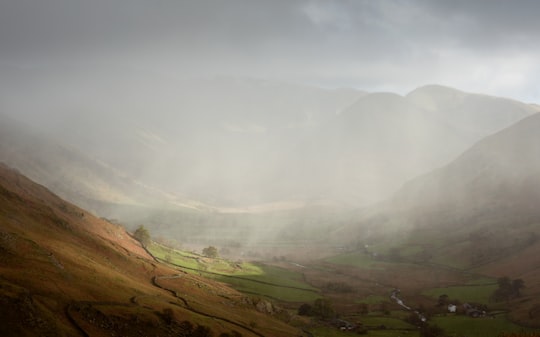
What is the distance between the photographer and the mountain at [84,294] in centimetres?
3319

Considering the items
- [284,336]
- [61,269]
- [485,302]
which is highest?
[485,302]

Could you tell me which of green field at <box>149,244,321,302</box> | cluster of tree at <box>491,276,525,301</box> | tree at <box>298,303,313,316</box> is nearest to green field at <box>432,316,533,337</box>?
cluster of tree at <box>491,276,525,301</box>

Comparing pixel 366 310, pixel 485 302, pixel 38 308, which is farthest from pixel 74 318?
pixel 485 302

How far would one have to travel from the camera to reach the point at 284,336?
65.1 m

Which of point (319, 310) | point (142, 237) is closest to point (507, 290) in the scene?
point (319, 310)

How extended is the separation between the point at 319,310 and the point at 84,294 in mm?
67611

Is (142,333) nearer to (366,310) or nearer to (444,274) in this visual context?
(366,310)

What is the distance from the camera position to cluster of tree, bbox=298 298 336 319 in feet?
316

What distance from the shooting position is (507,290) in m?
118

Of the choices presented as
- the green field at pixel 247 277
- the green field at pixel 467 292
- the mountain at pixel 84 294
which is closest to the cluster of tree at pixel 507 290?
the green field at pixel 467 292

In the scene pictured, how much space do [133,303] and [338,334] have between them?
4830 cm

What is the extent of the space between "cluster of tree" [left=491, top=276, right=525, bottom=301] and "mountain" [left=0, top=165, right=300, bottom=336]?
78709 millimetres

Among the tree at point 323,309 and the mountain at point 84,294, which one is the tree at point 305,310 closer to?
the tree at point 323,309

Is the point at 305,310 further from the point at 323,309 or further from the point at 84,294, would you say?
the point at 84,294
